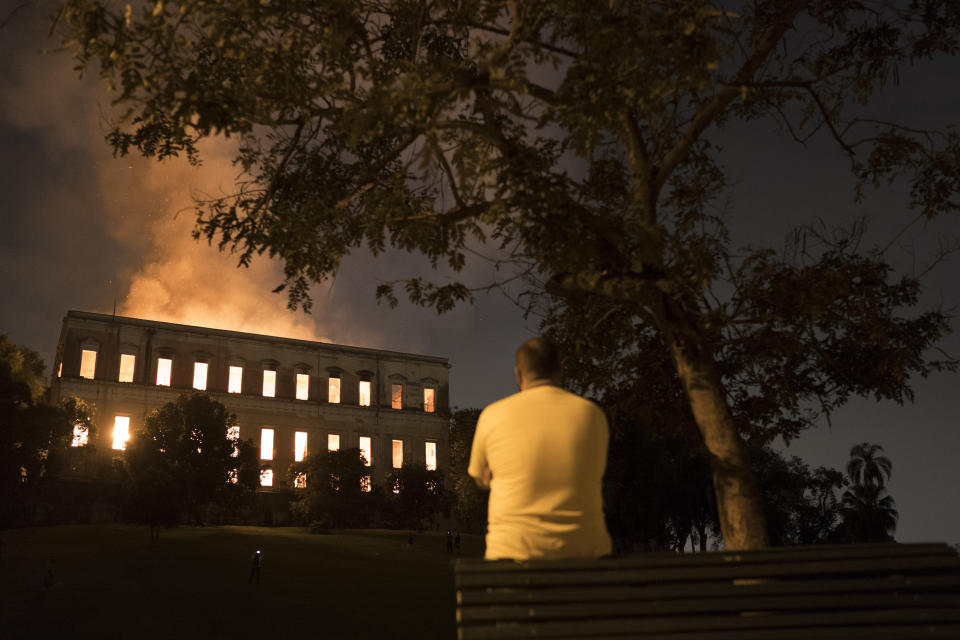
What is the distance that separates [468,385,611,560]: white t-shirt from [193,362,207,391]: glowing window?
270 feet

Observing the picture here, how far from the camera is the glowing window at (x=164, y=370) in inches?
3120

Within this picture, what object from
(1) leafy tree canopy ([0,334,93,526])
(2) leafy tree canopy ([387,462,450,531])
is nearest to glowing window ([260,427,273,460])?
(2) leafy tree canopy ([387,462,450,531])

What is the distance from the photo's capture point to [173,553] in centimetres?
3619

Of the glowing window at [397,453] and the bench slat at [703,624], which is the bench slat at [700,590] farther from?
the glowing window at [397,453]

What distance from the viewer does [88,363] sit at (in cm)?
7531

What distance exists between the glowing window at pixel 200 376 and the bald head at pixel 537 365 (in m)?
82.0

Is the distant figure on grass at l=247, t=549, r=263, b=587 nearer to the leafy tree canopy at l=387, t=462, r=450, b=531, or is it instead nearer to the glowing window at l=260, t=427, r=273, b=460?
the leafy tree canopy at l=387, t=462, r=450, b=531

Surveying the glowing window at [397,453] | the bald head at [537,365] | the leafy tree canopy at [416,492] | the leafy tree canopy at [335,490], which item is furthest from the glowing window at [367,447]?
the bald head at [537,365]

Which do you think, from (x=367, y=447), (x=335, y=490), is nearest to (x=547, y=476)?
Result: (x=335, y=490)

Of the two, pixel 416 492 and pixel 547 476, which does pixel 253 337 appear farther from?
pixel 547 476

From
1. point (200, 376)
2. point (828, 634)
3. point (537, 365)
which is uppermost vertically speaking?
point (200, 376)

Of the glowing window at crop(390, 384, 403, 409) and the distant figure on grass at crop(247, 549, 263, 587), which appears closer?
the distant figure on grass at crop(247, 549, 263, 587)

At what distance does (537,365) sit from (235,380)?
274 feet

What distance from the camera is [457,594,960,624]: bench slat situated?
360cm
